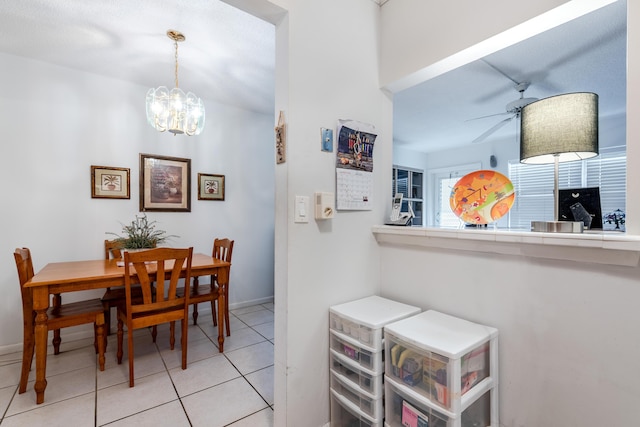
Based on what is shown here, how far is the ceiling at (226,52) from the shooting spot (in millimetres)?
1822

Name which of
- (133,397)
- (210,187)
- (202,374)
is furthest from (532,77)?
(133,397)

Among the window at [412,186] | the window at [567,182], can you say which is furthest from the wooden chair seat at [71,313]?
the window at [412,186]

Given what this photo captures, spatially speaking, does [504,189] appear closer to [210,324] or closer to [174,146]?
[210,324]

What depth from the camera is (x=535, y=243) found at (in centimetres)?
106

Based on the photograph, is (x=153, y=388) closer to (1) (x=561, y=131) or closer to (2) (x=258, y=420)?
(2) (x=258, y=420)

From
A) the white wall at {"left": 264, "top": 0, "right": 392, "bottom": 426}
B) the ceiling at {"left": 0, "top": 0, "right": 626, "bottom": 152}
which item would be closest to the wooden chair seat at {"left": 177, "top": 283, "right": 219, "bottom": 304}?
the white wall at {"left": 264, "top": 0, "right": 392, "bottom": 426}

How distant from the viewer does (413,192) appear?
5879 mm

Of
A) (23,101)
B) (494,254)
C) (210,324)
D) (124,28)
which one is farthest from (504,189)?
(23,101)

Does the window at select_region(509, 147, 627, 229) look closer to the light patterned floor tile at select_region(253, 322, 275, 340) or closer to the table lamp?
the table lamp

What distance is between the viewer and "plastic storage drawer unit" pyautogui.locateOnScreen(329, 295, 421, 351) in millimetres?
1222

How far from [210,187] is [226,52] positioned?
5.02ft

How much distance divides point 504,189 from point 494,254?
0.32 meters

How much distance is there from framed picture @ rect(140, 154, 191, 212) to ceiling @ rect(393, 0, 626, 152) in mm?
2599

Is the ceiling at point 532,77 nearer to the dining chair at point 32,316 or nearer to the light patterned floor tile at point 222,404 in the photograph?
the light patterned floor tile at point 222,404
